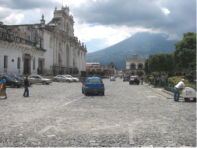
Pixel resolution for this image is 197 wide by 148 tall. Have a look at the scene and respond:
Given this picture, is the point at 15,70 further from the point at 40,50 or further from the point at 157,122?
the point at 157,122

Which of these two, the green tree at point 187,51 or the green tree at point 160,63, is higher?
the green tree at point 187,51

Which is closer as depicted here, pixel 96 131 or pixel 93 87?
pixel 96 131

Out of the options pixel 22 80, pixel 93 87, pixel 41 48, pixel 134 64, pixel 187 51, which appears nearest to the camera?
pixel 93 87

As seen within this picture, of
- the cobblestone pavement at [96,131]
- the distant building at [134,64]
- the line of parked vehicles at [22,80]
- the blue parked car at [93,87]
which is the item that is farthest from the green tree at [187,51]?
the distant building at [134,64]

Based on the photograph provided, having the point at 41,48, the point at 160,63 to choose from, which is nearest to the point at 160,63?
the point at 160,63

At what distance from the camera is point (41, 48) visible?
4672cm

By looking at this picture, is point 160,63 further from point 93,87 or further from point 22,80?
point 93,87

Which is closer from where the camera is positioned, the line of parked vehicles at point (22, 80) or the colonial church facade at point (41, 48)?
the line of parked vehicles at point (22, 80)

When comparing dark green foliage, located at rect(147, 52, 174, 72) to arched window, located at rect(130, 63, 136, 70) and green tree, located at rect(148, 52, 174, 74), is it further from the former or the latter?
arched window, located at rect(130, 63, 136, 70)

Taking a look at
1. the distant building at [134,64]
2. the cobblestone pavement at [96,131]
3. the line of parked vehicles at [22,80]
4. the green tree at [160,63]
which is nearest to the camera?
the cobblestone pavement at [96,131]

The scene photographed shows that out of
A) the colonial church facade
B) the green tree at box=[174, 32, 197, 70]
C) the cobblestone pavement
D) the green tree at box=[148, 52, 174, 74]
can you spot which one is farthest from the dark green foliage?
the cobblestone pavement

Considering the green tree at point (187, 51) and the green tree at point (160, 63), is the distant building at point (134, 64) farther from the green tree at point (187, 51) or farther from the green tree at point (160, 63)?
the green tree at point (160, 63)

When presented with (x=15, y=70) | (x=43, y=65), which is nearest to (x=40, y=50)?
(x=43, y=65)

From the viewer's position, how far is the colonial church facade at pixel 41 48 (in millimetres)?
35062
